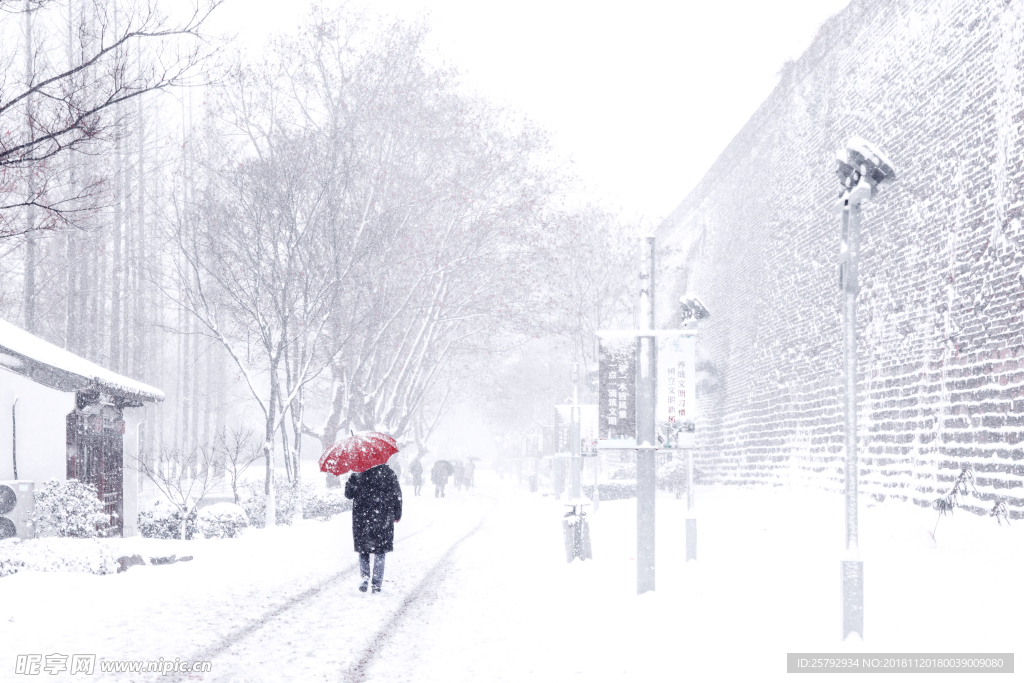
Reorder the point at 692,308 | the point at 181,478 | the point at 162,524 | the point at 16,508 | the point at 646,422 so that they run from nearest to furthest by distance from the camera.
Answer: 1. the point at 646,422
2. the point at 16,508
3. the point at 692,308
4. the point at 162,524
5. the point at 181,478

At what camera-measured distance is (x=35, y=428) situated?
1617 centimetres

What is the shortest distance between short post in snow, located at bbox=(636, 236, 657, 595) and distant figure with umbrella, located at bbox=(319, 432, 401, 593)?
2.77m

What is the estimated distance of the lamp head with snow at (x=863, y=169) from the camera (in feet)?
23.8

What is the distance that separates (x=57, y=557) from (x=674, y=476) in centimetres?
2169

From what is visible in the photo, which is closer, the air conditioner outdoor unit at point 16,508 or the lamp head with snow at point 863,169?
the lamp head with snow at point 863,169

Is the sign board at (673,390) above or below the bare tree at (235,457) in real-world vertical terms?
above

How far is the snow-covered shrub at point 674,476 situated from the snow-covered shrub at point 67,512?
63.1ft

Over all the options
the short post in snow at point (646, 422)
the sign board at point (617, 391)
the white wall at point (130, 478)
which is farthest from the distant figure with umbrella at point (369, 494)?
the white wall at point (130, 478)

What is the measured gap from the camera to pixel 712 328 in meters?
30.0

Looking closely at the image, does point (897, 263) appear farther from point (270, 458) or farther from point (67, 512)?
point (67, 512)

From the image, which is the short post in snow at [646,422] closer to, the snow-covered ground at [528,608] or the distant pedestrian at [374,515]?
the snow-covered ground at [528,608]

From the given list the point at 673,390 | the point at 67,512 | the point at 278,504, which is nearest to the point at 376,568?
the point at 673,390

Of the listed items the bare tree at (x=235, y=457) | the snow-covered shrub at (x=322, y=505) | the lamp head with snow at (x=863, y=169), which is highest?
the lamp head with snow at (x=863, y=169)

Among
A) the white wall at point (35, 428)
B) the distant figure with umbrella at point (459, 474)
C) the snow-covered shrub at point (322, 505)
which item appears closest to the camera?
the white wall at point (35, 428)
